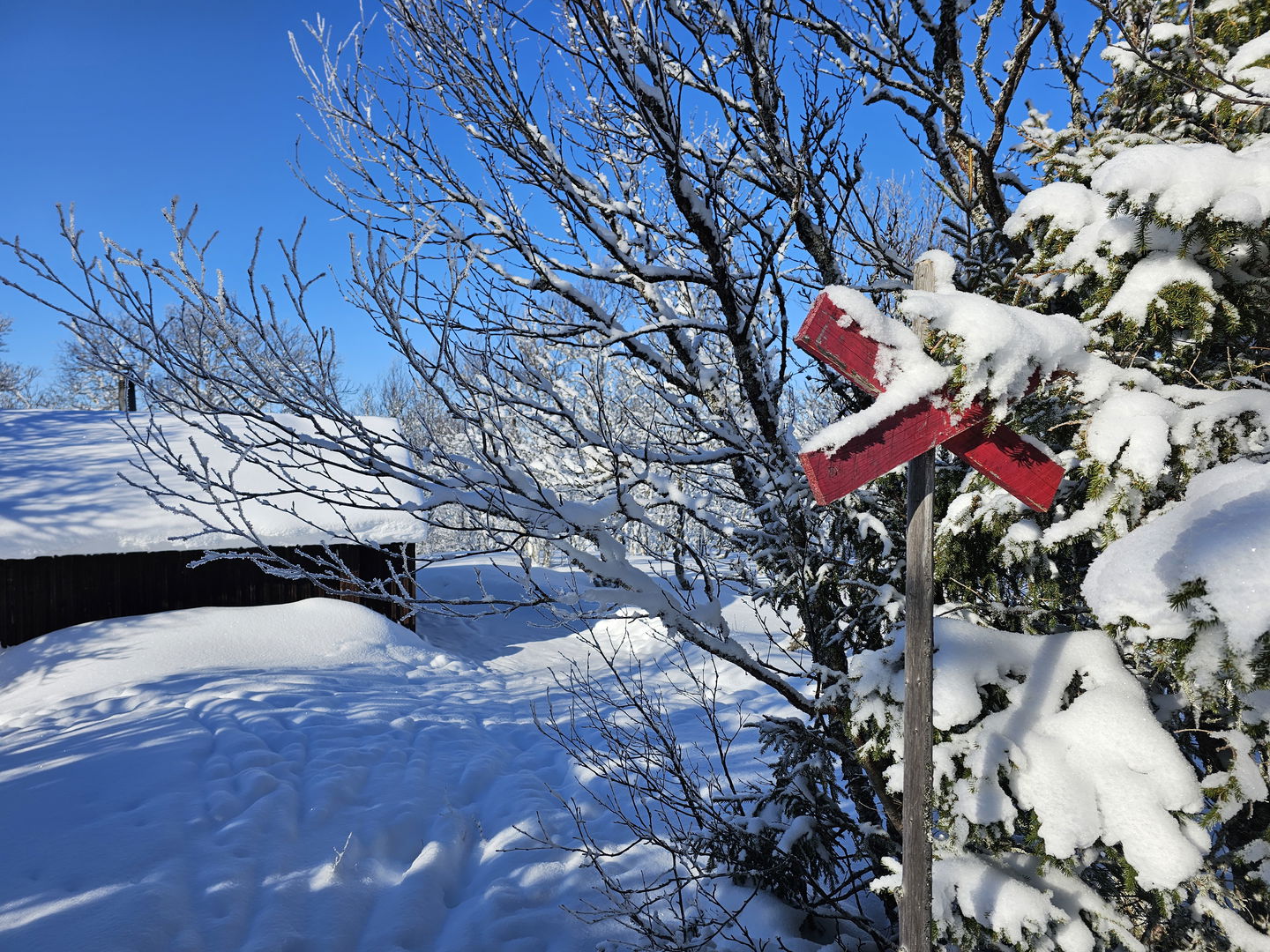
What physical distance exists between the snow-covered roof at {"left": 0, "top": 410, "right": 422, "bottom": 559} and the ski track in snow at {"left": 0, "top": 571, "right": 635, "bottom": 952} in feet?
8.32

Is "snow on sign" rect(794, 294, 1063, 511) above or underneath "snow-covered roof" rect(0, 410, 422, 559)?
underneath

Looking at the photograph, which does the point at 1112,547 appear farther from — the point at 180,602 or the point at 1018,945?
the point at 180,602

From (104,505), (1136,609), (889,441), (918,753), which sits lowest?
(918,753)

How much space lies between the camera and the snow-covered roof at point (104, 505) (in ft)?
31.8

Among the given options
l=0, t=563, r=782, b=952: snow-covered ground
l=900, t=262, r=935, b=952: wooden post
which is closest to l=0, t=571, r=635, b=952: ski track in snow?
l=0, t=563, r=782, b=952: snow-covered ground

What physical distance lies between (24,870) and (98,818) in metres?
0.54

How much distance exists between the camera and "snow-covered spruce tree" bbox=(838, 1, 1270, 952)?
1668 mm

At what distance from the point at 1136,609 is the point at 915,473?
24.2 inches

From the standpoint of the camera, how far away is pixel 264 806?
4.91 metres

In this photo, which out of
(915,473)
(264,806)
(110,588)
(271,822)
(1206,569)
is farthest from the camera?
(110,588)

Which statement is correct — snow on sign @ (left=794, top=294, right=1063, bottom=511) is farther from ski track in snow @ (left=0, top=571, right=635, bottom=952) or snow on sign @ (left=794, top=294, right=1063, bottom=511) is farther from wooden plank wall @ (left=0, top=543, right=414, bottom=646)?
wooden plank wall @ (left=0, top=543, right=414, bottom=646)

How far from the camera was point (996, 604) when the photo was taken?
105 inches

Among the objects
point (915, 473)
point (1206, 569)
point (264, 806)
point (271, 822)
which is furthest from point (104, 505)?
point (1206, 569)

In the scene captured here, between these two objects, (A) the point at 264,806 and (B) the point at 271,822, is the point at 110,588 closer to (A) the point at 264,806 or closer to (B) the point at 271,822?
(A) the point at 264,806
